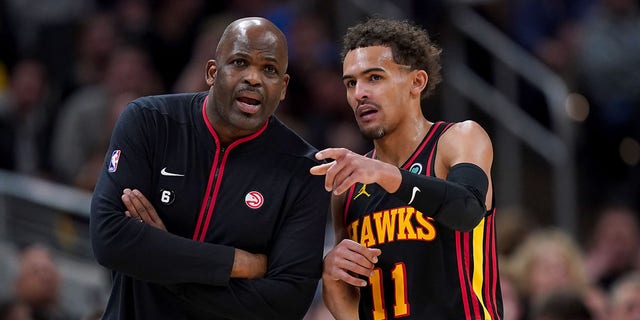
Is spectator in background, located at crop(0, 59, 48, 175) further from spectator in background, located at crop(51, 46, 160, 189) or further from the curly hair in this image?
the curly hair

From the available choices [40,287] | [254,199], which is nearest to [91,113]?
[40,287]

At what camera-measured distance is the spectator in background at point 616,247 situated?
1127 centimetres

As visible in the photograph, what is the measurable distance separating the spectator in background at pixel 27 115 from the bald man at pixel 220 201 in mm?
7056

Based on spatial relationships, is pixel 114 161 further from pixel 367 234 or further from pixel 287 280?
pixel 367 234

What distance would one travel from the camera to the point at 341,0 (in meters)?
14.9

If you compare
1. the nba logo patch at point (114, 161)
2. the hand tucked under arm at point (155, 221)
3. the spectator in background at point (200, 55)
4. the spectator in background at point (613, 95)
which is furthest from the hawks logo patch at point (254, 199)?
the spectator in background at point (613, 95)

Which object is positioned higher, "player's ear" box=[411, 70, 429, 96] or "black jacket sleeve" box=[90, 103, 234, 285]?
"player's ear" box=[411, 70, 429, 96]

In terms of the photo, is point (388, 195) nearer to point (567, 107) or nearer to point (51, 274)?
point (51, 274)

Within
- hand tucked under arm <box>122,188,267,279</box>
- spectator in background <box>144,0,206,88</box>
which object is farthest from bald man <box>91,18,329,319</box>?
spectator in background <box>144,0,206,88</box>

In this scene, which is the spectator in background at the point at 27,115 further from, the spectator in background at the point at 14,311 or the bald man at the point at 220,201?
the bald man at the point at 220,201

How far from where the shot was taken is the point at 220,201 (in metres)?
6.23

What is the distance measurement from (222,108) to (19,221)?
605cm

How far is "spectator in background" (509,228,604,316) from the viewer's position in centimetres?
1012

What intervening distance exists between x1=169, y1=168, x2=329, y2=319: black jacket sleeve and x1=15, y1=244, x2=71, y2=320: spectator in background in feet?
14.5
